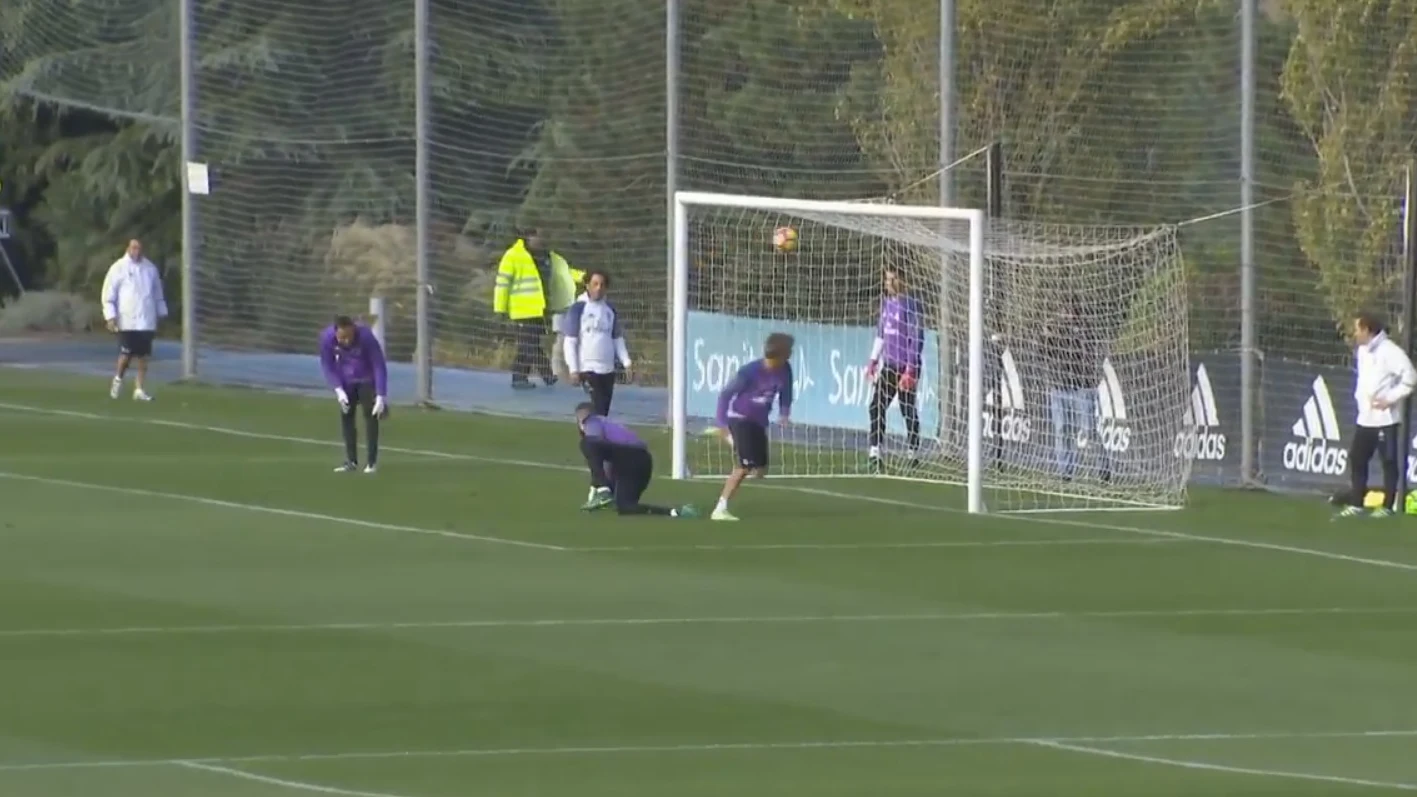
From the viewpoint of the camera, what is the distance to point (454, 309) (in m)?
35.9

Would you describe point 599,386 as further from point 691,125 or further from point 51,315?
point 51,315

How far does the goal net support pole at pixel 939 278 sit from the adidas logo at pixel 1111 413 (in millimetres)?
1194

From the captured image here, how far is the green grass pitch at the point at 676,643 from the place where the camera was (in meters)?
12.6

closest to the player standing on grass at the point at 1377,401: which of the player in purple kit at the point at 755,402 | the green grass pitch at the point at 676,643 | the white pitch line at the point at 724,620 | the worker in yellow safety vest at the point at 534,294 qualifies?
the green grass pitch at the point at 676,643

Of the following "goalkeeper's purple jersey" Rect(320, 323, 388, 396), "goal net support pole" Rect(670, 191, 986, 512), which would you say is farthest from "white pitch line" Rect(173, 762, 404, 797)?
"goalkeeper's purple jersey" Rect(320, 323, 388, 396)

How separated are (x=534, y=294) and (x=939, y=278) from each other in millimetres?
8790

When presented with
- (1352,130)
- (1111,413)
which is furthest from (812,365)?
(1352,130)

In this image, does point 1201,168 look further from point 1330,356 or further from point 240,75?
point 240,75

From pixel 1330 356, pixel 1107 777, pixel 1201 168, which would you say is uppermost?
pixel 1201 168

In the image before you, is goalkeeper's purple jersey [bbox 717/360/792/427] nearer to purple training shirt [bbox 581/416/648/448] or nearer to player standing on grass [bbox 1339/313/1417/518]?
purple training shirt [bbox 581/416/648/448]

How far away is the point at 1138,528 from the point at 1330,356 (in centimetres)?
550

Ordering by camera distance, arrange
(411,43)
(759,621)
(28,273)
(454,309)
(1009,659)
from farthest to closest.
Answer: (28,273), (411,43), (454,309), (759,621), (1009,659)

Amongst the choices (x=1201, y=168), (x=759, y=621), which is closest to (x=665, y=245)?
(x=1201, y=168)

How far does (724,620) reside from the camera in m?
17.4
